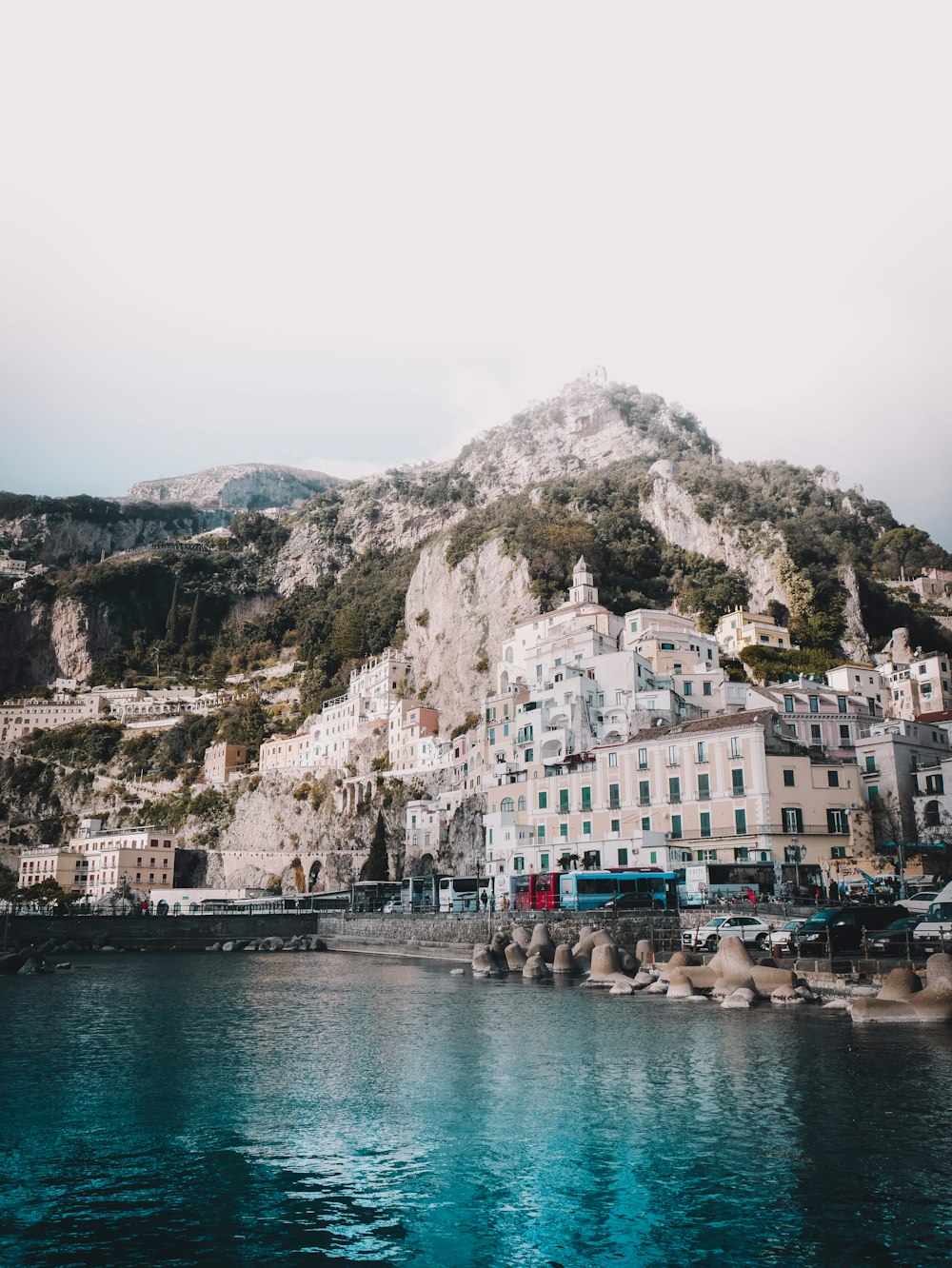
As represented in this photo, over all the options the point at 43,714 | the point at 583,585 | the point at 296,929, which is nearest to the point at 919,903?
the point at 296,929

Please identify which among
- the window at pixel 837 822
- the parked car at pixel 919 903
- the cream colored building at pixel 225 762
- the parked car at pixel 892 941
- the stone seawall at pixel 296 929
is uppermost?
the cream colored building at pixel 225 762

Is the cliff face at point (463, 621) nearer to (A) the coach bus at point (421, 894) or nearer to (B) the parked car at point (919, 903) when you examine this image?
(A) the coach bus at point (421, 894)

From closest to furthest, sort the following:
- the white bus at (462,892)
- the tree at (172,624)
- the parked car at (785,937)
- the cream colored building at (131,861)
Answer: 1. the parked car at (785,937)
2. the white bus at (462,892)
3. the cream colored building at (131,861)
4. the tree at (172,624)

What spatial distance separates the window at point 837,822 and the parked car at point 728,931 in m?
14.4

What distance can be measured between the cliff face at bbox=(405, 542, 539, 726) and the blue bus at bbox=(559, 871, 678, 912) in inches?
2000

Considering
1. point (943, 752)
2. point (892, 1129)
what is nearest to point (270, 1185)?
point (892, 1129)

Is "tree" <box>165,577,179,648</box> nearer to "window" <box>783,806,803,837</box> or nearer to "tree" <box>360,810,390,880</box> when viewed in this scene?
"tree" <box>360,810,390,880</box>

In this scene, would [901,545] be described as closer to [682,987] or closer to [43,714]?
[682,987]

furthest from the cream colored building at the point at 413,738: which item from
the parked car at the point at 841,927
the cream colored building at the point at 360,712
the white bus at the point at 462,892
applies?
the parked car at the point at 841,927

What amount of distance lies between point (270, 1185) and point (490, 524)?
354 ft

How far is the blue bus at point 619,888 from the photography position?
4759 centimetres

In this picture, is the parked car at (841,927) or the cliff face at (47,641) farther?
the cliff face at (47,641)

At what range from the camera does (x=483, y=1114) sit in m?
18.4

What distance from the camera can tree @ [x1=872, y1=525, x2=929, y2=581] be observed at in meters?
114
